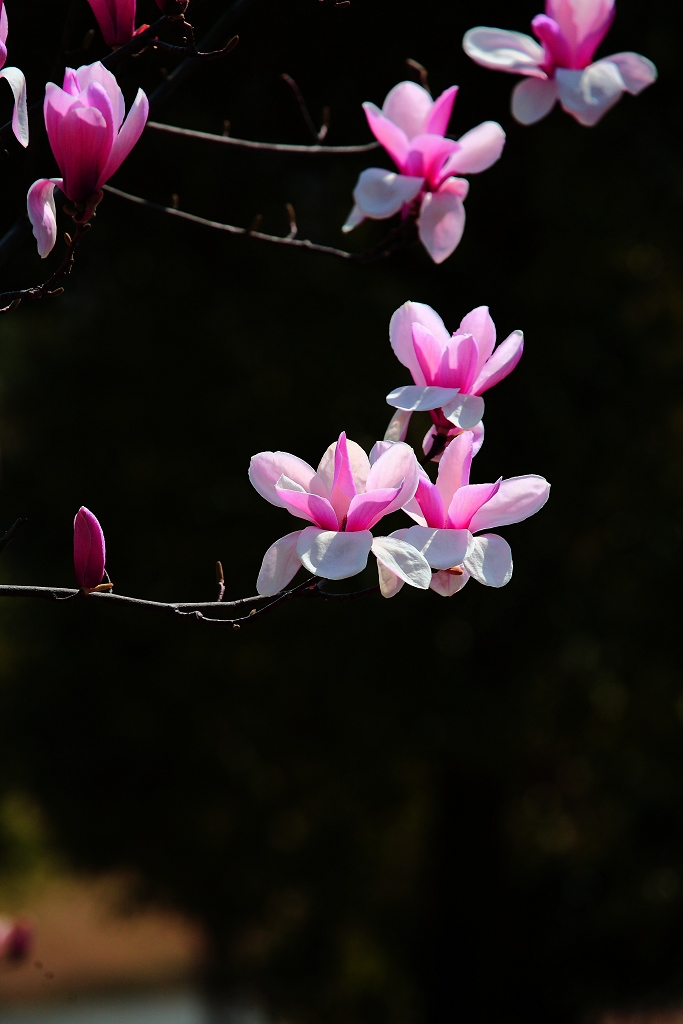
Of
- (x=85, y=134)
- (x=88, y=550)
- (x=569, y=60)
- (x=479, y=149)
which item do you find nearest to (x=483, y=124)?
(x=479, y=149)

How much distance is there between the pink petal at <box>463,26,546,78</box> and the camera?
0.90 m

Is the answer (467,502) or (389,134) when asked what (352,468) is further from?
(389,134)

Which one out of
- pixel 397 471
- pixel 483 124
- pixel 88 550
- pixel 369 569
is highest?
pixel 483 124

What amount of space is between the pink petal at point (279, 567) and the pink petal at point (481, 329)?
19 centimetres

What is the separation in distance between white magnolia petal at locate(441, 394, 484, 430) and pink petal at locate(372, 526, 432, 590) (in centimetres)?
11

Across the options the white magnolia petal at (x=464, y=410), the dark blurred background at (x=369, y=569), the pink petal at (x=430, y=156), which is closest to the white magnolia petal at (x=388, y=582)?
the white magnolia petal at (x=464, y=410)

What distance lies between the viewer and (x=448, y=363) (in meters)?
0.69

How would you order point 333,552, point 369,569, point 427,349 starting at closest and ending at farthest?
point 333,552 < point 427,349 < point 369,569

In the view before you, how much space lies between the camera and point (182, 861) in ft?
10.6

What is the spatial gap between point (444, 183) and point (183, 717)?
2379mm

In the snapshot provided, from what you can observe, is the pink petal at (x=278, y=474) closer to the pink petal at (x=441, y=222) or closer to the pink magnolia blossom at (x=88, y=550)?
the pink magnolia blossom at (x=88, y=550)

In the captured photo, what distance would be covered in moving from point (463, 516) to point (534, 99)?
1.64 feet

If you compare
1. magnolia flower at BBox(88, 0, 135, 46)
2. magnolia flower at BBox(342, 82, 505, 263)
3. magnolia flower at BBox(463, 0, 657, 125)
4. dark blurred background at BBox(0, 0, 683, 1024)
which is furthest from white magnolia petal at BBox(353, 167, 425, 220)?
dark blurred background at BBox(0, 0, 683, 1024)

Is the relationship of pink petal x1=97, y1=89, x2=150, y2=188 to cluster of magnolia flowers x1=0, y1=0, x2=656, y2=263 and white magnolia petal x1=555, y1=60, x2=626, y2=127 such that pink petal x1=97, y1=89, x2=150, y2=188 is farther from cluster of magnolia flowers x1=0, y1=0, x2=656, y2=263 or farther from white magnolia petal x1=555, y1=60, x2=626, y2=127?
white magnolia petal x1=555, y1=60, x2=626, y2=127
